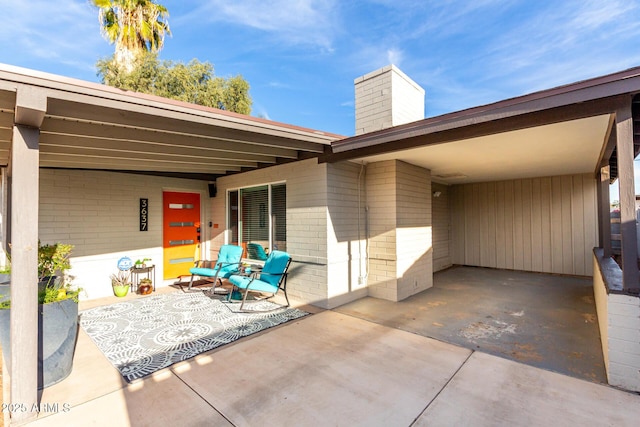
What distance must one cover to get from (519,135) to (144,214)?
670 cm

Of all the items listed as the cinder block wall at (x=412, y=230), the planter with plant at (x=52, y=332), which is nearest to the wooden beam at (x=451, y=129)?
the cinder block wall at (x=412, y=230)

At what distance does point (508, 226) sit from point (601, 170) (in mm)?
2875

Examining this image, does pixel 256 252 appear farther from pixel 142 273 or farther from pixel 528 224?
pixel 528 224

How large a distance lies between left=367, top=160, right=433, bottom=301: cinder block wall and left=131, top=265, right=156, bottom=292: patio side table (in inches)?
173

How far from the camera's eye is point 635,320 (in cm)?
237

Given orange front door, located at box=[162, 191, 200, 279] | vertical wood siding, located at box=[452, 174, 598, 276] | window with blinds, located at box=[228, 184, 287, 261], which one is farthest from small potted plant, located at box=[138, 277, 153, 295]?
vertical wood siding, located at box=[452, 174, 598, 276]

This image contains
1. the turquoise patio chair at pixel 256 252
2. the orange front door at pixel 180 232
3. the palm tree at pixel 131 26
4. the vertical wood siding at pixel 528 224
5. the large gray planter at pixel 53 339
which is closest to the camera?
the large gray planter at pixel 53 339

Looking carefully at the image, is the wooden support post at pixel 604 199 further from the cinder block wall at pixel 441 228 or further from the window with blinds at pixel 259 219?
the window with blinds at pixel 259 219

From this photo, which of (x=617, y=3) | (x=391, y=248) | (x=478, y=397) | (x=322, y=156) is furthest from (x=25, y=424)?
(x=617, y=3)

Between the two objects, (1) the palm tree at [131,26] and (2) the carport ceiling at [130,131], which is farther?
(1) the palm tree at [131,26]

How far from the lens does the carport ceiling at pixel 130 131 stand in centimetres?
230

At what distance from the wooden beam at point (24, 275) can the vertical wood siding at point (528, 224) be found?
894 cm

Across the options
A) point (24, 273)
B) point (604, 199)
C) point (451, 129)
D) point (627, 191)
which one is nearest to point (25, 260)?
point (24, 273)

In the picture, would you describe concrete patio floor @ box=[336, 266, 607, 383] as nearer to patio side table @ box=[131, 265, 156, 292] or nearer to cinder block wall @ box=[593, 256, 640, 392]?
cinder block wall @ box=[593, 256, 640, 392]
